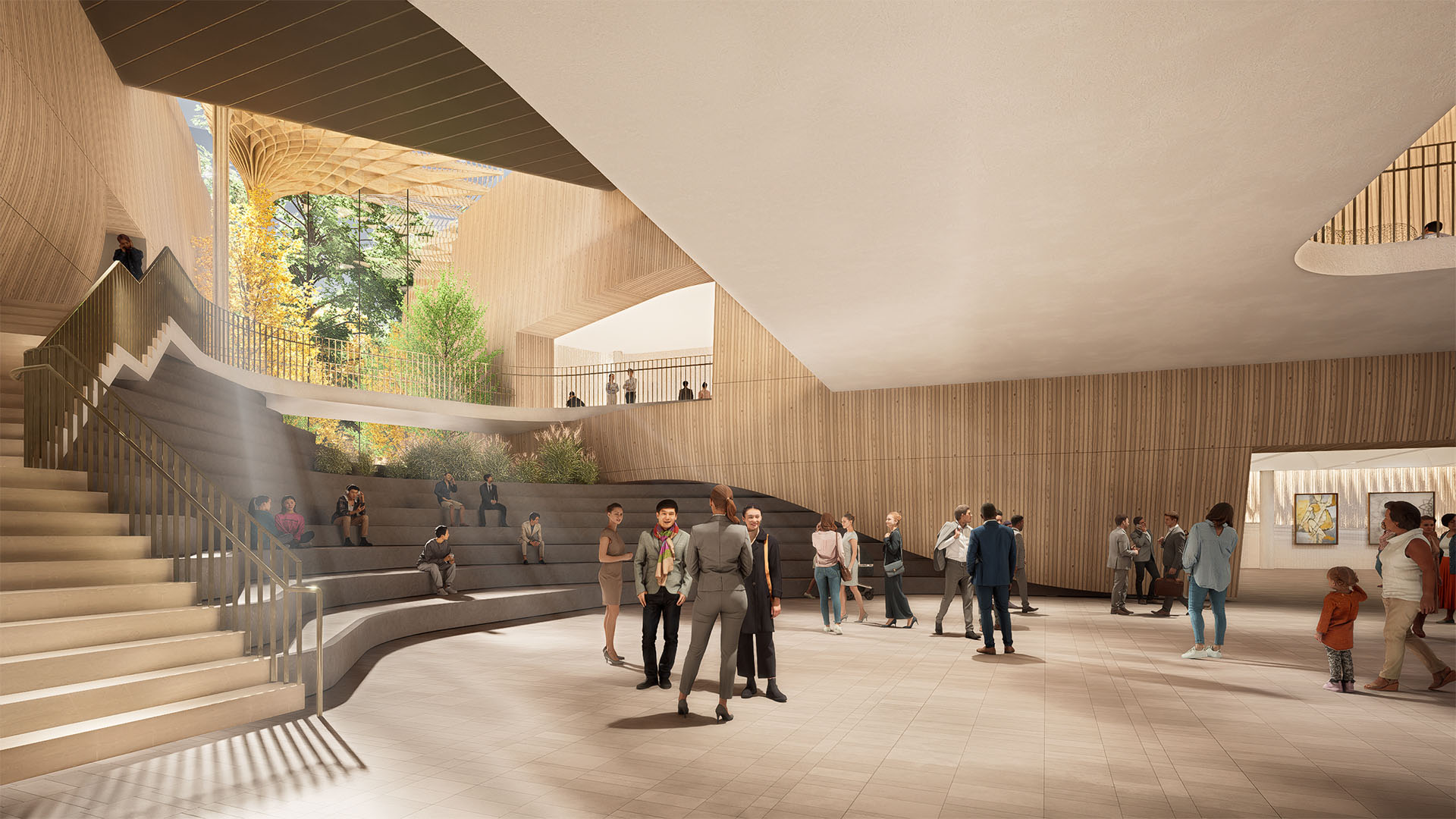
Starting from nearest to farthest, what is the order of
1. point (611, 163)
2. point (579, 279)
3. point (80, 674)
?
point (80, 674), point (611, 163), point (579, 279)

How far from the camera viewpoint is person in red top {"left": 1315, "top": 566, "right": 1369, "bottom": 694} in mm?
6090

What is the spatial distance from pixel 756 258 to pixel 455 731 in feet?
16.3

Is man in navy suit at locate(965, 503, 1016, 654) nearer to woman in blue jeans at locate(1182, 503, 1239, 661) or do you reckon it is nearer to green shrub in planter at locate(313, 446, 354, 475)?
woman in blue jeans at locate(1182, 503, 1239, 661)

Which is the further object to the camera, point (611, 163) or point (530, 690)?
point (530, 690)

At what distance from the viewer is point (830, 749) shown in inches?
187

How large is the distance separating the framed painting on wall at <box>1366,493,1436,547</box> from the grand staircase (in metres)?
24.3

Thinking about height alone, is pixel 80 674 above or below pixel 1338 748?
above

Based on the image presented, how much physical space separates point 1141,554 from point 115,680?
41.4 ft

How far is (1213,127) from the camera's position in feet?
17.1

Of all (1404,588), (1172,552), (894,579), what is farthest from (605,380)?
(1404,588)

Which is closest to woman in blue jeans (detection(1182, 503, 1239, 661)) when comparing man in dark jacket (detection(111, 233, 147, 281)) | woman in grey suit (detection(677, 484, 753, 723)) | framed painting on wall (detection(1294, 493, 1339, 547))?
woman in grey suit (detection(677, 484, 753, 723))

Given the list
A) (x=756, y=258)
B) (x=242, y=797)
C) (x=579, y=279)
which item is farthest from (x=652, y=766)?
(x=579, y=279)

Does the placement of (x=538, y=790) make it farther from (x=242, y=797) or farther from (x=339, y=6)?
(x=339, y=6)

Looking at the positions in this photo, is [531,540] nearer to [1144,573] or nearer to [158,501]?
[158,501]
